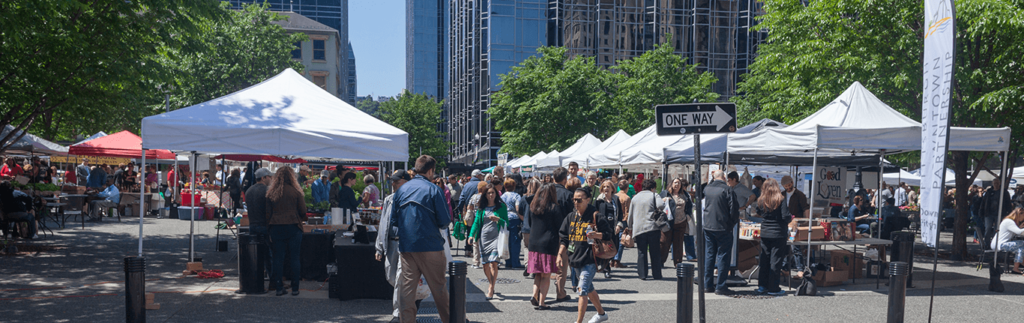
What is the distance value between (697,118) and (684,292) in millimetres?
1565

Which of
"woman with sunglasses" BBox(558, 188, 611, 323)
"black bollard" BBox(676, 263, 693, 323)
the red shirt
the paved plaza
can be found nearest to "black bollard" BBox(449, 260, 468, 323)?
"woman with sunglasses" BBox(558, 188, 611, 323)

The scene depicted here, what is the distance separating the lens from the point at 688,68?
4009cm

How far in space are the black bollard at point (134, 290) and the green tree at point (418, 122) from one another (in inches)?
2339

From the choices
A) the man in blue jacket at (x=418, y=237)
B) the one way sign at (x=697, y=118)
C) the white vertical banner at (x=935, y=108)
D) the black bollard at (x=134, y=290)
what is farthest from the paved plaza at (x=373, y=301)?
the one way sign at (x=697, y=118)

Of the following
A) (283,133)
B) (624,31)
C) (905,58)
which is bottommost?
(283,133)

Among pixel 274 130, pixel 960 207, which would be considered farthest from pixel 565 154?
pixel 274 130

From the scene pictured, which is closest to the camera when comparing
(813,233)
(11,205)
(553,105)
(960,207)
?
(813,233)

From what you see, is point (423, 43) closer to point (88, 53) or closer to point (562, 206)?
point (88, 53)

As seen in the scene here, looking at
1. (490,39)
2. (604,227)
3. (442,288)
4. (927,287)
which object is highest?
(490,39)

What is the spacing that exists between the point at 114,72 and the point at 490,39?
44499 millimetres

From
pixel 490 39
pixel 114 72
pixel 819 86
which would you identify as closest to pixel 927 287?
pixel 819 86

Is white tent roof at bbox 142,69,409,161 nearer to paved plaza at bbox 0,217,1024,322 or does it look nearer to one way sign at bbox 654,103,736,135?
paved plaza at bbox 0,217,1024,322

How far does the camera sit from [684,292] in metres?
6.06

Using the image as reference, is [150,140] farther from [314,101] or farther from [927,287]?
[927,287]
